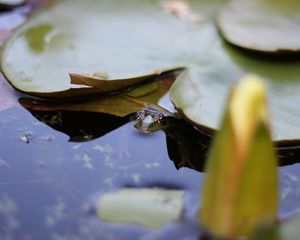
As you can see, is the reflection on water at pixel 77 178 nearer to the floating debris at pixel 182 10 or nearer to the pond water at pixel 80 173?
the pond water at pixel 80 173

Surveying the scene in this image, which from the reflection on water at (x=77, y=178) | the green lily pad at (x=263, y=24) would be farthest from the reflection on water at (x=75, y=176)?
the green lily pad at (x=263, y=24)

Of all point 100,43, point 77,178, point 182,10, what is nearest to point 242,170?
point 77,178

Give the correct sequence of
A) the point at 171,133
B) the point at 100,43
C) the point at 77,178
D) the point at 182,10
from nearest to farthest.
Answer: the point at 77,178 → the point at 171,133 → the point at 100,43 → the point at 182,10

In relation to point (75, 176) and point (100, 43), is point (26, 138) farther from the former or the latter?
point (100, 43)

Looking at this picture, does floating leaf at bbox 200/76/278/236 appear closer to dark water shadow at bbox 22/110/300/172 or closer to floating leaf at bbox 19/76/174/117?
dark water shadow at bbox 22/110/300/172

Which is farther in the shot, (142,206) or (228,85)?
(228,85)

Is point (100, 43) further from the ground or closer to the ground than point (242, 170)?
closer to the ground
